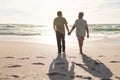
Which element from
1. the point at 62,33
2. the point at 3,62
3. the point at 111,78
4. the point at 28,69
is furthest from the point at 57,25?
the point at 111,78

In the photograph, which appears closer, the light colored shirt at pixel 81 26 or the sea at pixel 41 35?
the light colored shirt at pixel 81 26

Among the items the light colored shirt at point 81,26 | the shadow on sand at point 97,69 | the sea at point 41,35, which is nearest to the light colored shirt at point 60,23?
the light colored shirt at point 81,26

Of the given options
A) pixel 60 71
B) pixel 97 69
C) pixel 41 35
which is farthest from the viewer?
pixel 41 35

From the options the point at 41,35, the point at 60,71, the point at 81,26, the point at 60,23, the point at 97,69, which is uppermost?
the point at 60,23

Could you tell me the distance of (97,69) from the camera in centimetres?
776

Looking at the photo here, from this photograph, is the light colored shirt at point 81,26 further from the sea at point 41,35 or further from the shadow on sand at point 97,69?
the sea at point 41,35

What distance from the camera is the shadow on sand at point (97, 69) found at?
693cm

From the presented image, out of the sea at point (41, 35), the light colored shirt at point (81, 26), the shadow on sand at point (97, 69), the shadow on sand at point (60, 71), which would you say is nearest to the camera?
the shadow on sand at point (60, 71)

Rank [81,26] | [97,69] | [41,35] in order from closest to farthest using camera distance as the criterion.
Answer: [97,69], [81,26], [41,35]

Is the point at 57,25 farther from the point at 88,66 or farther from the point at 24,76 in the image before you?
the point at 24,76

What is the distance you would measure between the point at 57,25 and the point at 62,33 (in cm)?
35

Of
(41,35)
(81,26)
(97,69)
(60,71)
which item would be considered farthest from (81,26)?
(41,35)

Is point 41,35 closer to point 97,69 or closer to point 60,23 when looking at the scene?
point 60,23

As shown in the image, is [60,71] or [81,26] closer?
[60,71]
